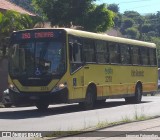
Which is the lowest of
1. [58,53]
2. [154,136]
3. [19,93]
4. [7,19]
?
[154,136]

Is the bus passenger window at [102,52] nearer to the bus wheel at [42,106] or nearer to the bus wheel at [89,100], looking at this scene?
the bus wheel at [89,100]

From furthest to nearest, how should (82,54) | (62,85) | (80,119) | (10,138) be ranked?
(82,54) < (62,85) < (80,119) < (10,138)

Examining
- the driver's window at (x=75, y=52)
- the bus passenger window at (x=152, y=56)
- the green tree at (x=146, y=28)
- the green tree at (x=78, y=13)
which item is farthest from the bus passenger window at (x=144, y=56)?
the green tree at (x=146, y=28)

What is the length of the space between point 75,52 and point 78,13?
17008 millimetres

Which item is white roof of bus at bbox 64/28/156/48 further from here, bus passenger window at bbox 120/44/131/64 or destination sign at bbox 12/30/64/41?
destination sign at bbox 12/30/64/41

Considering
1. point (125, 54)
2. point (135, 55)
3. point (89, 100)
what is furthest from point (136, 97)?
point (89, 100)

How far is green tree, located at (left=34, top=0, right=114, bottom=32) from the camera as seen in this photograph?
3494 cm

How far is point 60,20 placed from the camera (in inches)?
1384

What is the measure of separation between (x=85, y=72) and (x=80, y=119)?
396cm

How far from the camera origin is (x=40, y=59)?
58.4 ft

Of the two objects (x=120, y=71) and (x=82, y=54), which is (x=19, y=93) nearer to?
(x=82, y=54)

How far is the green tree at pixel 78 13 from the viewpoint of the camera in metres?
34.9

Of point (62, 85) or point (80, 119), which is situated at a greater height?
point (62, 85)

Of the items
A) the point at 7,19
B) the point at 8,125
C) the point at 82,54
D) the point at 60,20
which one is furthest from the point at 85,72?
the point at 60,20
